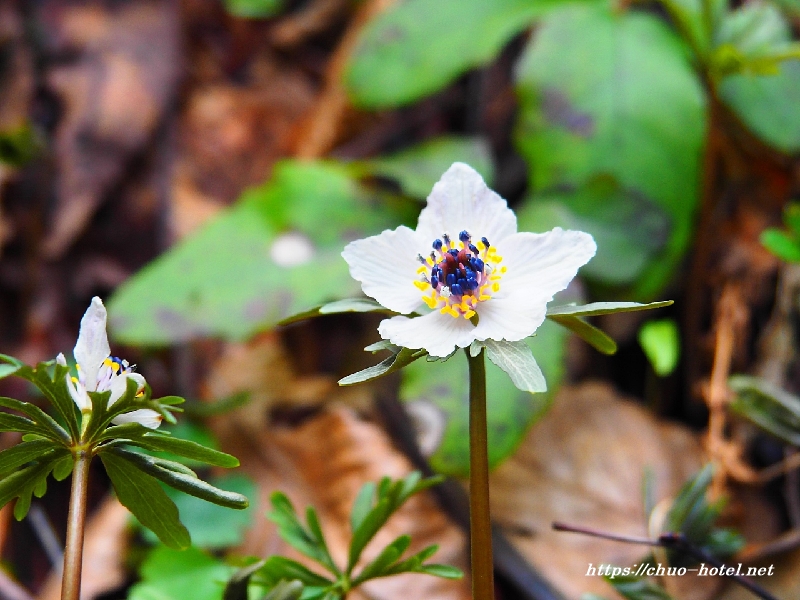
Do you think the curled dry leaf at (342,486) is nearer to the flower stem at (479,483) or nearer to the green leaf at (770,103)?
the flower stem at (479,483)

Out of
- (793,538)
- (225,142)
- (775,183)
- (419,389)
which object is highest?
(225,142)

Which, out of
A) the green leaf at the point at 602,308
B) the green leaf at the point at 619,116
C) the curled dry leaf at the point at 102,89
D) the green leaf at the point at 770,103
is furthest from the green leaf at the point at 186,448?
the curled dry leaf at the point at 102,89

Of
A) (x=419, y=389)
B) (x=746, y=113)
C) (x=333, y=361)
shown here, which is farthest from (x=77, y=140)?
(x=746, y=113)

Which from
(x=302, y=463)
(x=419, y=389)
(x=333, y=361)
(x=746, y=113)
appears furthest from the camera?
(x=333, y=361)

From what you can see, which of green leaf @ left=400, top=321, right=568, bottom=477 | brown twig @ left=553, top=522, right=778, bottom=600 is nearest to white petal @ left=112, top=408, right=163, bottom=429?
brown twig @ left=553, top=522, right=778, bottom=600

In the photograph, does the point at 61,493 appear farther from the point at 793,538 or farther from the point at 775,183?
the point at 775,183

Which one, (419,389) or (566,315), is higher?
(419,389)

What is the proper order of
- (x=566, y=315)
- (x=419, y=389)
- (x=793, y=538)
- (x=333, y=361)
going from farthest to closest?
(x=333, y=361)
(x=419, y=389)
(x=793, y=538)
(x=566, y=315)

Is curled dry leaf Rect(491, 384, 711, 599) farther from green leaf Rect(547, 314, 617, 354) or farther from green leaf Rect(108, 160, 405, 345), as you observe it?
green leaf Rect(547, 314, 617, 354)
